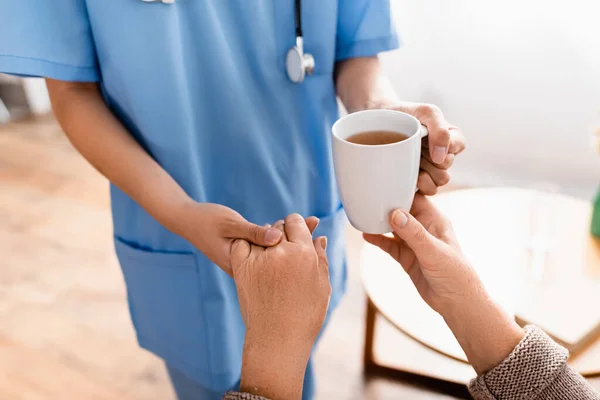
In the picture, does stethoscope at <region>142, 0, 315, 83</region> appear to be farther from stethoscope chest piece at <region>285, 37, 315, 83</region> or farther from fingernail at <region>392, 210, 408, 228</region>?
fingernail at <region>392, 210, 408, 228</region>

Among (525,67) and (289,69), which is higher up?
(289,69)

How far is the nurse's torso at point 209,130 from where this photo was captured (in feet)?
2.57

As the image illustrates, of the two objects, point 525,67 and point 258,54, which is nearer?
point 258,54

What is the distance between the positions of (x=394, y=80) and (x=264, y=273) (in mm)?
1916

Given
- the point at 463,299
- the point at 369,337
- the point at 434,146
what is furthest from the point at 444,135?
the point at 369,337

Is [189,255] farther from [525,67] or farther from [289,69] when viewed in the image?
[525,67]

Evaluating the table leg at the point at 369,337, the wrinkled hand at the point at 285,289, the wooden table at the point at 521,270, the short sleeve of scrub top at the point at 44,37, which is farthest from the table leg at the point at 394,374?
the short sleeve of scrub top at the point at 44,37

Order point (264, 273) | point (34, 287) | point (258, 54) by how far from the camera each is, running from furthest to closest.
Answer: point (34, 287) → point (258, 54) → point (264, 273)

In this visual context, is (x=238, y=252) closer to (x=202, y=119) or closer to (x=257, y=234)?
(x=257, y=234)

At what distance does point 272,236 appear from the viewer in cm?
71

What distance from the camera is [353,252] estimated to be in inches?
87.6

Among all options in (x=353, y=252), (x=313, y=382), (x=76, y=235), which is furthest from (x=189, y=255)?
(x=76, y=235)

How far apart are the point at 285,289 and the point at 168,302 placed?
371mm

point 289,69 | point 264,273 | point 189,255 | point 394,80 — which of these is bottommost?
point 394,80
